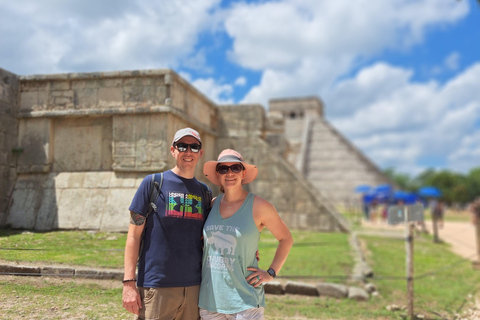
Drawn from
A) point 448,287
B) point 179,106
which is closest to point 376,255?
point 448,287

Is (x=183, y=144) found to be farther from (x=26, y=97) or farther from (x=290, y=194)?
(x=290, y=194)

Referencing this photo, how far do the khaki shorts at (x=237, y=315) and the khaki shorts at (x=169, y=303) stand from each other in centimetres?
10

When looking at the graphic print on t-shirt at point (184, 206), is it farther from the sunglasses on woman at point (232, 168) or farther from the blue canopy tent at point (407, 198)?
the blue canopy tent at point (407, 198)

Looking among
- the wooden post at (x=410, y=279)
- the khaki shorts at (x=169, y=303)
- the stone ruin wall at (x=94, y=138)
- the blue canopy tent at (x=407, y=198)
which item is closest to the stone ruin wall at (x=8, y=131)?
the stone ruin wall at (x=94, y=138)

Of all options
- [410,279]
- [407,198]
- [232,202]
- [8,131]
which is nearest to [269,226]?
[232,202]

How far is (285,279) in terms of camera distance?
5.94m

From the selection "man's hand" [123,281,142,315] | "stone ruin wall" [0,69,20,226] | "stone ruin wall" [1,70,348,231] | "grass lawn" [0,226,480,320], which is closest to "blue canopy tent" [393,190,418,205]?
"grass lawn" [0,226,480,320]

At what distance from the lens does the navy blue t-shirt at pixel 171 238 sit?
2670 mm

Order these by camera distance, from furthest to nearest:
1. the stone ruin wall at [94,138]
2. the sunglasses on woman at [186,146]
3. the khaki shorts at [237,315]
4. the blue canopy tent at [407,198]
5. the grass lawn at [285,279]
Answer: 1. the blue canopy tent at [407,198]
2. the stone ruin wall at [94,138]
3. the grass lawn at [285,279]
4. the sunglasses on woman at [186,146]
5. the khaki shorts at [237,315]

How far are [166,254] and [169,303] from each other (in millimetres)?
334

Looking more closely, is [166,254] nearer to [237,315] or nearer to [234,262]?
[234,262]

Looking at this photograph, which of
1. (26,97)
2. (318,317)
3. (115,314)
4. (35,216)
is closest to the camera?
(115,314)

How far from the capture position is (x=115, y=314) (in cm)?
335

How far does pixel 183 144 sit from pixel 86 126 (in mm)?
3894
